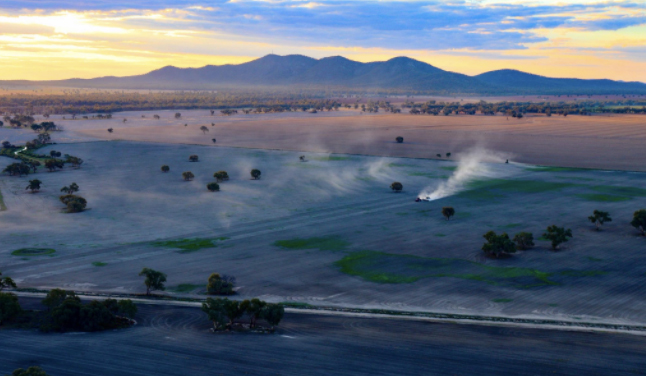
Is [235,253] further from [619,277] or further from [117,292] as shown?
[619,277]

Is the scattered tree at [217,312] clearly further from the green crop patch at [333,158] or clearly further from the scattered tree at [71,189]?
the green crop patch at [333,158]

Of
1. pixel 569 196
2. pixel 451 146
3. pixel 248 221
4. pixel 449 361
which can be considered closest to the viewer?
Result: pixel 449 361

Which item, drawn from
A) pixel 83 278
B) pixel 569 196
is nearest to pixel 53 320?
pixel 83 278

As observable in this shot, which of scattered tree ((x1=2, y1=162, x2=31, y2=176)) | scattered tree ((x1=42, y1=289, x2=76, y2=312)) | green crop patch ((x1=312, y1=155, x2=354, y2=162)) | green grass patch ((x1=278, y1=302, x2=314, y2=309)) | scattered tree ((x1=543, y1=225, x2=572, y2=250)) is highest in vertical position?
Answer: green crop patch ((x1=312, y1=155, x2=354, y2=162))

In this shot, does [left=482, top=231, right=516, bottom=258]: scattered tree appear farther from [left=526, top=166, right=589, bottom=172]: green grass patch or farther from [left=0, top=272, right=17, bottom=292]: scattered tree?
[left=526, top=166, right=589, bottom=172]: green grass patch

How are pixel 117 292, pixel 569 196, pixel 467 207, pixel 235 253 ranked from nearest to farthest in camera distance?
pixel 117 292, pixel 235 253, pixel 467 207, pixel 569 196

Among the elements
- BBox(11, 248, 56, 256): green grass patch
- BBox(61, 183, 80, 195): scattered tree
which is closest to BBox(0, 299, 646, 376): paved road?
BBox(11, 248, 56, 256): green grass patch

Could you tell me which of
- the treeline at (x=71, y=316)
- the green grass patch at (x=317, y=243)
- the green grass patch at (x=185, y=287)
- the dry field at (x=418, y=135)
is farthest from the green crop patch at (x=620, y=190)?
the treeline at (x=71, y=316)
